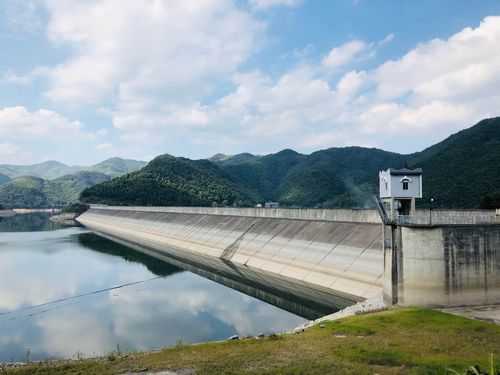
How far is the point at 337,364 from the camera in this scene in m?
14.4

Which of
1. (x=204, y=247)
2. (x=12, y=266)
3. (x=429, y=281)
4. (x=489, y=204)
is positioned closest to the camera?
(x=429, y=281)

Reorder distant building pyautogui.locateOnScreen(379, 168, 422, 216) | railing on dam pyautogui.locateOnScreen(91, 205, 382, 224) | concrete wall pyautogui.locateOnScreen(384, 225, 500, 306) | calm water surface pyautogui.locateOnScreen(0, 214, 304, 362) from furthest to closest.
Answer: railing on dam pyautogui.locateOnScreen(91, 205, 382, 224)
distant building pyautogui.locateOnScreen(379, 168, 422, 216)
calm water surface pyautogui.locateOnScreen(0, 214, 304, 362)
concrete wall pyautogui.locateOnScreen(384, 225, 500, 306)

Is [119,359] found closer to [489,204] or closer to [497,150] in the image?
[489,204]

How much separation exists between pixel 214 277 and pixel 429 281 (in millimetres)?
25725

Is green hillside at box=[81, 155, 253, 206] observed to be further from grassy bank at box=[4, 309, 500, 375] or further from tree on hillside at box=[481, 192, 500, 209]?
grassy bank at box=[4, 309, 500, 375]

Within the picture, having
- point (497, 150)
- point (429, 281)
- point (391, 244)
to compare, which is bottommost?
point (429, 281)

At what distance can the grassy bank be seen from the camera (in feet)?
46.7

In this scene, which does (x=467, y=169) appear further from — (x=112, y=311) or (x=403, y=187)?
(x=112, y=311)

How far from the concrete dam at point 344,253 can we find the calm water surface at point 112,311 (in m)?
4.16

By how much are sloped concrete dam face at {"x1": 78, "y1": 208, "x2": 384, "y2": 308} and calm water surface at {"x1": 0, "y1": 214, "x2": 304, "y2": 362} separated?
5704 millimetres

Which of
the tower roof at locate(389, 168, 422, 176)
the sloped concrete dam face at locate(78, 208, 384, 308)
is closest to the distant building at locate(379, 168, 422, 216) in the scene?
the tower roof at locate(389, 168, 422, 176)

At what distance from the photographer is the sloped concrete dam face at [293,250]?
3269 cm

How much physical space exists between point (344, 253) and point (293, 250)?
25.9 ft

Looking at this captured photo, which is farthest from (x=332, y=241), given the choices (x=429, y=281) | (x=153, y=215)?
(x=153, y=215)
